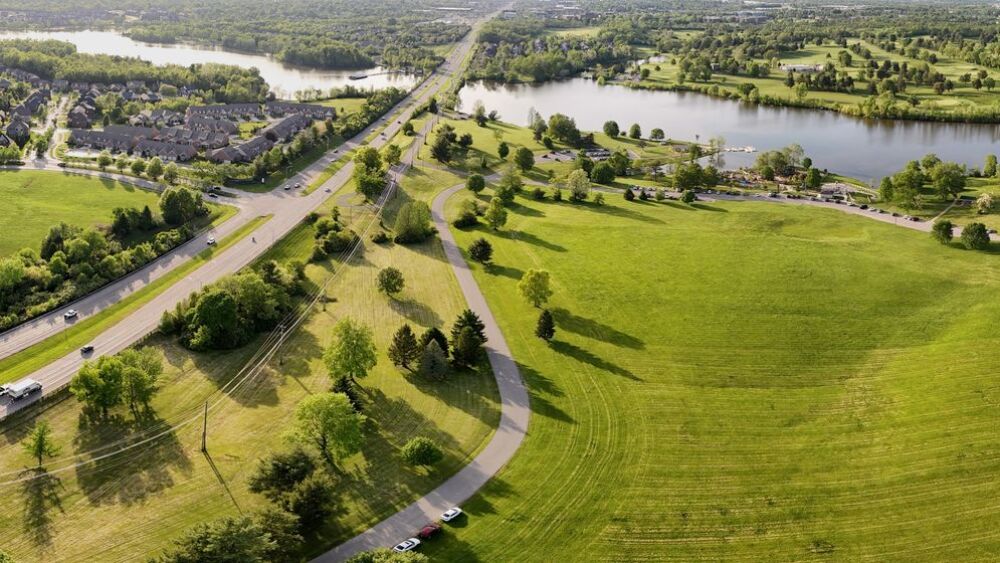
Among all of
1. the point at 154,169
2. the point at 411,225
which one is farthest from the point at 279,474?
the point at 154,169

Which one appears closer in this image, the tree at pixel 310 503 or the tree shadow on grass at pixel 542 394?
the tree at pixel 310 503

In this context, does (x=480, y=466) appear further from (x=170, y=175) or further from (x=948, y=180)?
(x=948, y=180)

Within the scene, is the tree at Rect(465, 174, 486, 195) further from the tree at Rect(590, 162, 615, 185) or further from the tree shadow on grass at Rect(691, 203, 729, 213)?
the tree shadow on grass at Rect(691, 203, 729, 213)

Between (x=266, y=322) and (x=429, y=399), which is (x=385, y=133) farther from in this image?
(x=429, y=399)

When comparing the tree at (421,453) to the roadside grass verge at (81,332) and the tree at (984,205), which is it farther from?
the tree at (984,205)

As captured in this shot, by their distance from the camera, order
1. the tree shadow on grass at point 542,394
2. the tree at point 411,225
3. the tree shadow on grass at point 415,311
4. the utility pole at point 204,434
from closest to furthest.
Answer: the utility pole at point 204,434 < the tree shadow on grass at point 542,394 < the tree shadow on grass at point 415,311 < the tree at point 411,225

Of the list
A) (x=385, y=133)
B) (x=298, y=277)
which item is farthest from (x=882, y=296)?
(x=385, y=133)

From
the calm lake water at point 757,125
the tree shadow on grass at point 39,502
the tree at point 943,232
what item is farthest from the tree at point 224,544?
the calm lake water at point 757,125
